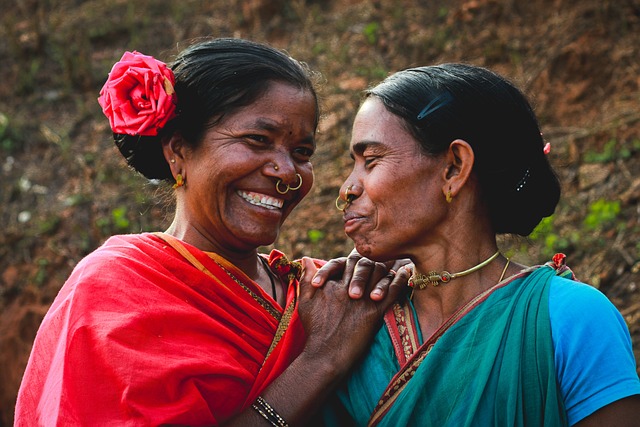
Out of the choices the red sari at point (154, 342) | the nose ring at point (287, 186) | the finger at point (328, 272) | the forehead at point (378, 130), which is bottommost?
the red sari at point (154, 342)

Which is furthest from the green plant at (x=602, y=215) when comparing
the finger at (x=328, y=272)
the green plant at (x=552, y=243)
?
the finger at (x=328, y=272)

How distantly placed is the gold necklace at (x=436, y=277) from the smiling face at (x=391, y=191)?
10 centimetres

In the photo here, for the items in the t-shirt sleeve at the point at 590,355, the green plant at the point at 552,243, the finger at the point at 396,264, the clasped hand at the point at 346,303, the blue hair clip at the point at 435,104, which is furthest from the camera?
the green plant at the point at 552,243

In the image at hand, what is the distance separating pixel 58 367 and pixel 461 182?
1462 mm

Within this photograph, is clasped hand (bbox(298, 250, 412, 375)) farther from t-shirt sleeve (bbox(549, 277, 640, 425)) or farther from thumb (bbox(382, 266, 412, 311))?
t-shirt sleeve (bbox(549, 277, 640, 425))

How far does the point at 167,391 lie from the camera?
91.4 inches

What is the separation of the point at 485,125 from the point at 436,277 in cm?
55

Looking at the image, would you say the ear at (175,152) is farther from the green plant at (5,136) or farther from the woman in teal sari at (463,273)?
the green plant at (5,136)

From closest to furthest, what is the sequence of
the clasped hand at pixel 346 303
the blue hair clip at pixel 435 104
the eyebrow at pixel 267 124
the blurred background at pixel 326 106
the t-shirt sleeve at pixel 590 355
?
the t-shirt sleeve at pixel 590 355 → the blue hair clip at pixel 435 104 → the clasped hand at pixel 346 303 → the eyebrow at pixel 267 124 → the blurred background at pixel 326 106

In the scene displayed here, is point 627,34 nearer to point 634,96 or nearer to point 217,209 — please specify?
point 634,96

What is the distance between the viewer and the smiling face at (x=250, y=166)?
271 centimetres

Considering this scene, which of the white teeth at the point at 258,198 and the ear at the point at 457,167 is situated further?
the white teeth at the point at 258,198

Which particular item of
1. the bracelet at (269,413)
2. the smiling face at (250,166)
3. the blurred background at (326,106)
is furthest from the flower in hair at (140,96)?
the blurred background at (326,106)

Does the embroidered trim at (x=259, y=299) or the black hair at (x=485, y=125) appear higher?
the black hair at (x=485, y=125)
